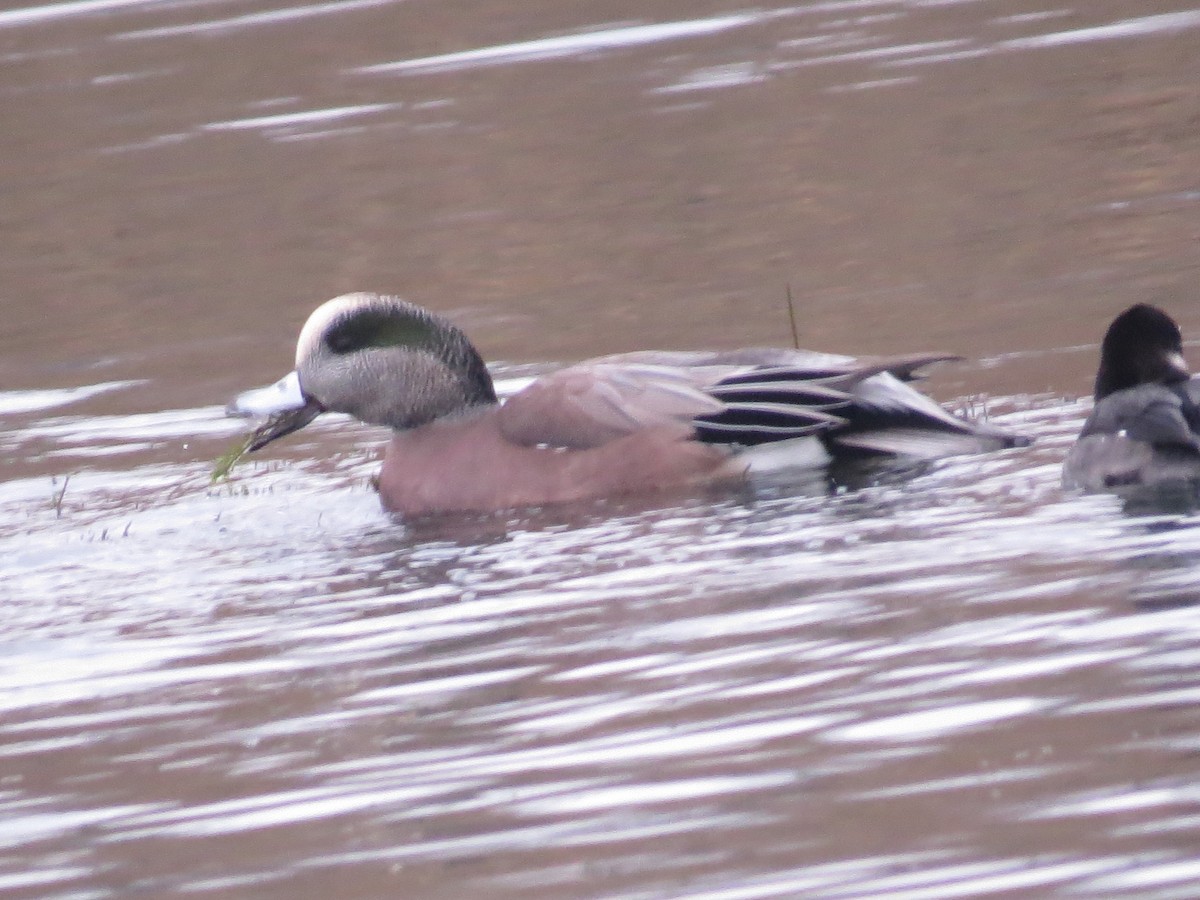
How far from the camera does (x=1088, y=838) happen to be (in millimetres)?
4055

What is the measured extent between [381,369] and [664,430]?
1.29 meters

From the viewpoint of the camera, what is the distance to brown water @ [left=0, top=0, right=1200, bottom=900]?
4422 millimetres

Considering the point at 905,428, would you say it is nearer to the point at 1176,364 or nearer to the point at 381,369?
the point at 1176,364

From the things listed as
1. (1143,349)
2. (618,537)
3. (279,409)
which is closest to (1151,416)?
(1143,349)

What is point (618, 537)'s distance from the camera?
696 cm

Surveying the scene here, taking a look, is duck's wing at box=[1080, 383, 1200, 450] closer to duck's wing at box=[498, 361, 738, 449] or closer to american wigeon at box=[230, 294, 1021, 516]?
american wigeon at box=[230, 294, 1021, 516]

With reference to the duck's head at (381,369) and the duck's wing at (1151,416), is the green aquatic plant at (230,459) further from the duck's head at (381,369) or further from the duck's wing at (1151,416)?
the duck's wing at (1151,416)

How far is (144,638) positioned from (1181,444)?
9.55ft

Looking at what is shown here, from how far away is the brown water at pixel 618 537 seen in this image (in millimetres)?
4422

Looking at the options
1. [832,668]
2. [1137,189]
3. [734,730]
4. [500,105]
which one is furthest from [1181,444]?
[500,105]

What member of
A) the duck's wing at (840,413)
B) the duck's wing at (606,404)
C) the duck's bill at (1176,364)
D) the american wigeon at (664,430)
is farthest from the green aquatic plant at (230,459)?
the duck's bill at (1176,364)

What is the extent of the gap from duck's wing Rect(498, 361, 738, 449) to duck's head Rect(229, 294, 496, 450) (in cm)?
50

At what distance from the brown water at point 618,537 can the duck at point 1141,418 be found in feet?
0.74

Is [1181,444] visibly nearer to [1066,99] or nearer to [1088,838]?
[1088,838]
